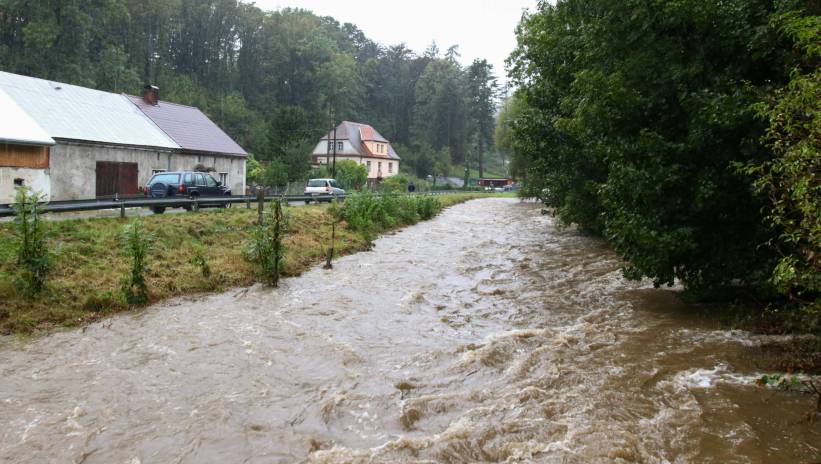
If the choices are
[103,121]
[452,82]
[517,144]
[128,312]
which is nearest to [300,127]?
[103,121]

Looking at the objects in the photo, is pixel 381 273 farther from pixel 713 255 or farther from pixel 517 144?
pixel 713 255

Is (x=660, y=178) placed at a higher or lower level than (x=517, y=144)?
lower

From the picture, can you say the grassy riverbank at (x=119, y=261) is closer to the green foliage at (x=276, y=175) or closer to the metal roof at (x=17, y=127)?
the metal roof at (x=17, y=127)

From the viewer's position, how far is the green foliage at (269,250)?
1437 centimetres

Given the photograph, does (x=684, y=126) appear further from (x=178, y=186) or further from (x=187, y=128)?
(x=187, y=128)

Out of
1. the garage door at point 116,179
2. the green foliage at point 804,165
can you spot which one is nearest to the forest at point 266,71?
the garage door at point 116,179

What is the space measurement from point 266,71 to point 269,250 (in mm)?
75157

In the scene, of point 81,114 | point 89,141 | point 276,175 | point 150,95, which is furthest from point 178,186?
point 276,175

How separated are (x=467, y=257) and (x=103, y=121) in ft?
66.8

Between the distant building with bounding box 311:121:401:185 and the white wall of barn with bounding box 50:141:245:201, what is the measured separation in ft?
128

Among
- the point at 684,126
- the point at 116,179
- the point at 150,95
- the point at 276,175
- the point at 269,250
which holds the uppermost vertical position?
the point at 150,95

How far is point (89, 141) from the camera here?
2588 centimetres

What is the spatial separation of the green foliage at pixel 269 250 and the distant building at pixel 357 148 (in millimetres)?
54840

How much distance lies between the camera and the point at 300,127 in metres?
45.3
